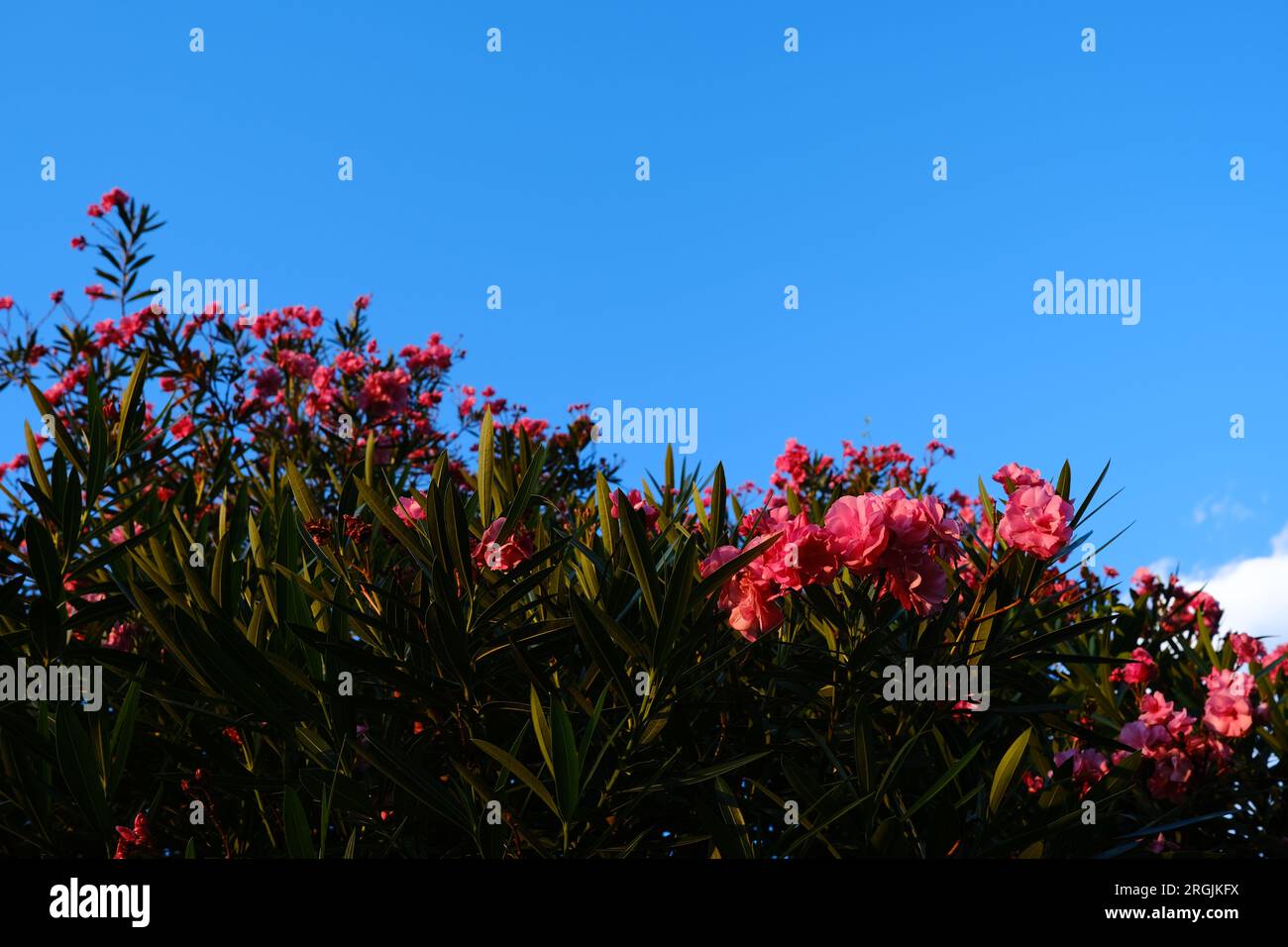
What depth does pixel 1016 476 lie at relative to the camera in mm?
1866

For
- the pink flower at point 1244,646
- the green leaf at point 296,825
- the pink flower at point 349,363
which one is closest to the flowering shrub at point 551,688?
the green leaf at point 296,825

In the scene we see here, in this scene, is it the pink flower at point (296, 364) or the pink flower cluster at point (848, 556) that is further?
the pink flower at point (296, 364)

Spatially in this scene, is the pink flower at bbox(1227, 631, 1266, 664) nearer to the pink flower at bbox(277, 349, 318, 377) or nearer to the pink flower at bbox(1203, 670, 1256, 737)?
the pink flower at bbox(1203, 670, 1256, 737)

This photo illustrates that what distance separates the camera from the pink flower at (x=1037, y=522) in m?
1.67

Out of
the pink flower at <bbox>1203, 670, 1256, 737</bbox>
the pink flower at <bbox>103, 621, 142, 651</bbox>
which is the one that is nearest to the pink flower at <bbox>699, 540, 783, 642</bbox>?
the pink flower at <bbox>1203, 670, 1256, 737</bbox>

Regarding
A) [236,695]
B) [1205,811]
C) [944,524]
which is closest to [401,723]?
[236,695]

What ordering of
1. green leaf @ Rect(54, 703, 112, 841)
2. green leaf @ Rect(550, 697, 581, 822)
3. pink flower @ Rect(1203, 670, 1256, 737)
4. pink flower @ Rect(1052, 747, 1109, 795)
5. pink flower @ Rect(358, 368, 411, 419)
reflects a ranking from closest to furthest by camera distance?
green leaf @ Rect(550, 697, 581, 822), green leaf @ Rect(54, 703, 112, 841), pink flower @ Rect(1052, 747, 1109, 795), pink flower @ Rect(1203, 670, 1256, 737), pink flower @ Rect(358, 368, 411, 419)

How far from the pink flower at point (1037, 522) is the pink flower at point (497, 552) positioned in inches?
32.6

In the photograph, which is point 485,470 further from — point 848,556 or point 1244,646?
point 1244,646

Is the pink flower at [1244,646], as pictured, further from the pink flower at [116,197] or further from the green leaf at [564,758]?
the pink flower at [116,197]

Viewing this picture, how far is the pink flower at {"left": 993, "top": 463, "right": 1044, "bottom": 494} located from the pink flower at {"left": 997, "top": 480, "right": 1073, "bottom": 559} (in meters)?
0.13

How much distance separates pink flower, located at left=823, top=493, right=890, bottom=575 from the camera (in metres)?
1.60

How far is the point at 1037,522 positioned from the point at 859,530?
1.07ft
